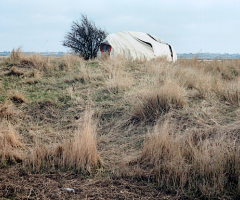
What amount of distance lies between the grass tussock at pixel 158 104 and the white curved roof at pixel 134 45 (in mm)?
7520

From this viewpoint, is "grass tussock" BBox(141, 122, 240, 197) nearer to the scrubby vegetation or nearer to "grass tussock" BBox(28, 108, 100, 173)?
the scrubby vegetation

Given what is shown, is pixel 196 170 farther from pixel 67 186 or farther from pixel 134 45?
pixel 134 45

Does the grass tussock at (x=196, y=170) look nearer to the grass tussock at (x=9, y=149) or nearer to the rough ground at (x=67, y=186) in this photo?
the rough ground at (x=67, y=186)

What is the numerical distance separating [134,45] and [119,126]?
386 inches

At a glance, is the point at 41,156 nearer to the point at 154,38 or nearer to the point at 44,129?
the point at 44,129

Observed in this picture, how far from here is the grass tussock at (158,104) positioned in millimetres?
5335

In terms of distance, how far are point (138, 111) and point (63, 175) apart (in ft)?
8.18

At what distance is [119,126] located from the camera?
5.31m

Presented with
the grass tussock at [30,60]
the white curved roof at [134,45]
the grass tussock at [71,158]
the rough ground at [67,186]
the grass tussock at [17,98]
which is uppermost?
the white curved roof at [134,45]

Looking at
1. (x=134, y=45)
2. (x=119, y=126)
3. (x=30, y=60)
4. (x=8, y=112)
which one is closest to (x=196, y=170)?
(x=119, y=126)

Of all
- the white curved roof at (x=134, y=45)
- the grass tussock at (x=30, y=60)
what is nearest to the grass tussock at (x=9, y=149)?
the grass tussock at (x=30, y=60)

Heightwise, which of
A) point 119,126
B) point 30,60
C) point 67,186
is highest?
point 30,60

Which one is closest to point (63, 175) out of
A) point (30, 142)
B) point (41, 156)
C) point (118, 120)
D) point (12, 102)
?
point (41, 156)

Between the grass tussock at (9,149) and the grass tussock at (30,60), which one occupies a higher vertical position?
the grass tussock at (30,60)
